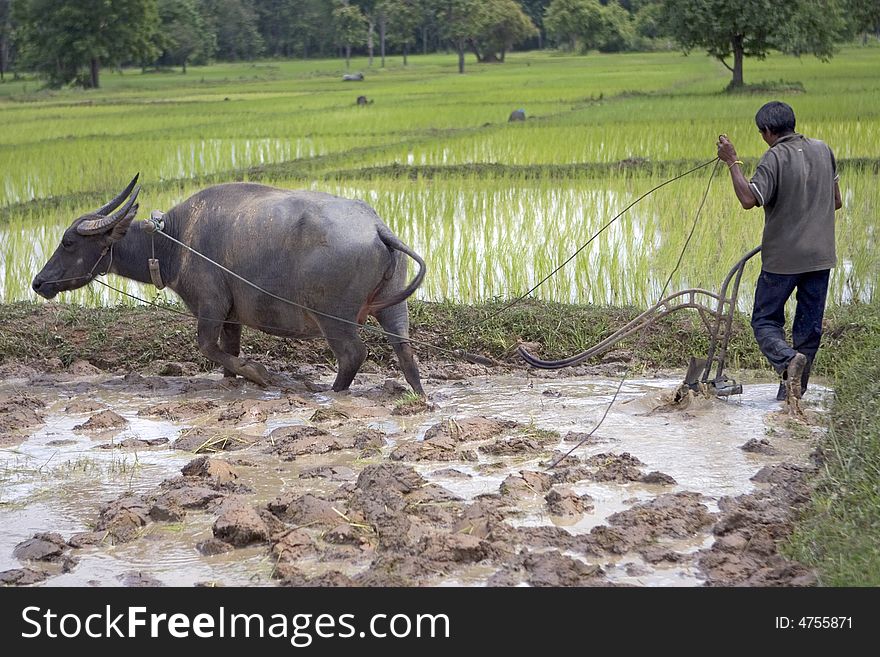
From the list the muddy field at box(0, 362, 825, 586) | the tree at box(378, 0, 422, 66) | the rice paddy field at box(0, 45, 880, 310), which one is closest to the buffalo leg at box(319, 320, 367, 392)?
the muddy field at box(0, 362, 825, 586)

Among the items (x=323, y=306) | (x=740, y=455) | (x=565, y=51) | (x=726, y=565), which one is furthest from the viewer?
(x=565, y=51)

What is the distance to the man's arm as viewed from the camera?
4051 mm

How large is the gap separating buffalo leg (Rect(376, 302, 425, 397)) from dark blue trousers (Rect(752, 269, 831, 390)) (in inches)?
58.8

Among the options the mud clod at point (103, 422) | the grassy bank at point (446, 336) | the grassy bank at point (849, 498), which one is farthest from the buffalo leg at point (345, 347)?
the grassy bank at point (849, 498)

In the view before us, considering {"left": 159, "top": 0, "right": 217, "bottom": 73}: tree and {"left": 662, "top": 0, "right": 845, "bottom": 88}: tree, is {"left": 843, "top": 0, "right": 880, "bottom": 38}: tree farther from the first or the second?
{"left": 159, "top": 0, "right": 217, "bottom": 73}: tree

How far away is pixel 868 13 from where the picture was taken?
29734mm

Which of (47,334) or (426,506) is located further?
(47,334)

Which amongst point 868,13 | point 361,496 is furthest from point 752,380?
point 868,13

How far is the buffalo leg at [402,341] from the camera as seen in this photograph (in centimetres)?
497

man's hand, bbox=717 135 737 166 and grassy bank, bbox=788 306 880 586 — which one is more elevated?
man's hand, bbox=717 135 737 166

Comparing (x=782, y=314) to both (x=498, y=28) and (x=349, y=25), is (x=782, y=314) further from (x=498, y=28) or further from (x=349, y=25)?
(x=349, y=25)

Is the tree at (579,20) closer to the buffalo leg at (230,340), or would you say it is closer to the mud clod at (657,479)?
the buffalo leg at (230,340)

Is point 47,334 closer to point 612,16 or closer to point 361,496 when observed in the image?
point 361,496
